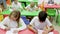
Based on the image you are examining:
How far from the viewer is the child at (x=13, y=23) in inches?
110

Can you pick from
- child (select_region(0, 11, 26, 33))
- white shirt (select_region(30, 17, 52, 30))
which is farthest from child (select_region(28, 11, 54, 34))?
child (select_region(0, 11, 26, 33))

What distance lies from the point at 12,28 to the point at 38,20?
18.2 inches

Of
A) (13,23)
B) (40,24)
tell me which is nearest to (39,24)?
(40,24)

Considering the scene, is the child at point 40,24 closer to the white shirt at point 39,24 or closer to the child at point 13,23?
the white shirt at point 39,24

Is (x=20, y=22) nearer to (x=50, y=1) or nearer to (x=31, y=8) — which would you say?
(x=31, y=8)

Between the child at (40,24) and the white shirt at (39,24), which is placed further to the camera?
the white shirt at (39,24)

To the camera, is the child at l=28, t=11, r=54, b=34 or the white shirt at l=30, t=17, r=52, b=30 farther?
the white shirt at l=30, t=17, r=52, b=30

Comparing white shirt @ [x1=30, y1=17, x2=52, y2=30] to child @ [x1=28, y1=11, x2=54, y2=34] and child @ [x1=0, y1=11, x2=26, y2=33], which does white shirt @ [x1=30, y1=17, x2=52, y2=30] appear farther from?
child @ [x1=0, y1=11, x2=26, y2=33]

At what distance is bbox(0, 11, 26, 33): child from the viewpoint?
279cm

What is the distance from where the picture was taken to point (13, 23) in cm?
291

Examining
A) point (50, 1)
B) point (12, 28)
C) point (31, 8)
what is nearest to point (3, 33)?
point (12, 28)

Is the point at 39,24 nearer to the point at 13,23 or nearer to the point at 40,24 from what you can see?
the point at 40,24

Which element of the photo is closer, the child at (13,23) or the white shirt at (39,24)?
the child at (13,23)

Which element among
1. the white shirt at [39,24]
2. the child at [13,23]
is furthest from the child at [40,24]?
the child at [13,23]
